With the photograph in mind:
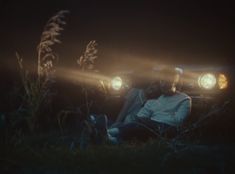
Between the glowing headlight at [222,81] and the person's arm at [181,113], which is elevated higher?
the glowing headlight at [222,81]

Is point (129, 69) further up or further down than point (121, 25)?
further down

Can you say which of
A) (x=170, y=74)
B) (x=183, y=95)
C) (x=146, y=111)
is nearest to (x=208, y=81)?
(x=183, y=95)

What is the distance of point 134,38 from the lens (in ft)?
28.4

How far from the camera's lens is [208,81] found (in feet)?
19.0

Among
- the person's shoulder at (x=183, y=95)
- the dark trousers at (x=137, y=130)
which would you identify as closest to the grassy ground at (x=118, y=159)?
the dark trousers at (x=137, y=130)

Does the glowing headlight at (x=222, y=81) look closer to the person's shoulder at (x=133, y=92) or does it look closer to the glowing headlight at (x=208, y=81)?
the glowing headlight at (x=208, y=81)

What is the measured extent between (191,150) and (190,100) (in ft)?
4.23

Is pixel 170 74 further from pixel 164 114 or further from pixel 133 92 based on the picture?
pixel 133 92

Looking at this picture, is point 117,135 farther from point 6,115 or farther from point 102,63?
point 102,63

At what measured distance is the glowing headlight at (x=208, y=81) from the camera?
5.77m

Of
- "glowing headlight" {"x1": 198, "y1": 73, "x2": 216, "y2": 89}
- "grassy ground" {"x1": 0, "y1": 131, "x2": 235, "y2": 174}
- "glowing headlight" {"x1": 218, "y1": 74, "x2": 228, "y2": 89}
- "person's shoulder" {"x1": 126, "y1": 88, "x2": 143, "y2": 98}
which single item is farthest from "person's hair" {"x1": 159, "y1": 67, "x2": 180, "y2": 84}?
"grassy ground" {"x1": 0, "y1": 131, "x2": 235, "y2": 174}

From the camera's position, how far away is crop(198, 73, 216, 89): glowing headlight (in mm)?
5766

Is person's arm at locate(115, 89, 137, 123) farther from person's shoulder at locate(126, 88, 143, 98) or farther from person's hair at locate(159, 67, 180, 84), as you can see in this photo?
person's hair at locate(159, 67, 180, 84)

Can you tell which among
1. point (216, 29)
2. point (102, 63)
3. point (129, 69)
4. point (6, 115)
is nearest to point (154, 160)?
point (6, 115)
